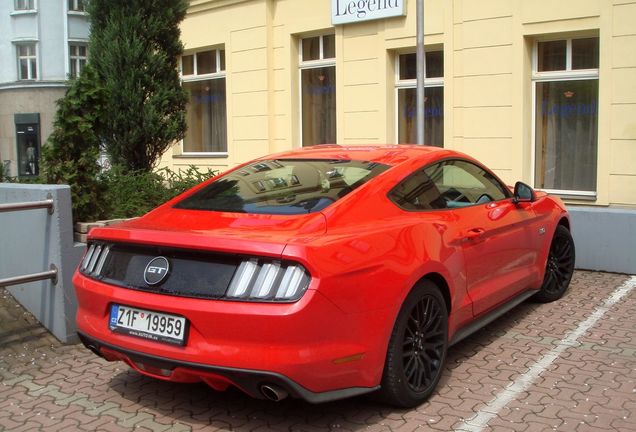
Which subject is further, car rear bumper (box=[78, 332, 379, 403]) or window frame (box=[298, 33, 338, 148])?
window frame (box=[298, 33, 338, 148])

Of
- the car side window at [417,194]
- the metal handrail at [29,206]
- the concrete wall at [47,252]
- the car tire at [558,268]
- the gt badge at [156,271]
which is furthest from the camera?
the car tire at [558,268]

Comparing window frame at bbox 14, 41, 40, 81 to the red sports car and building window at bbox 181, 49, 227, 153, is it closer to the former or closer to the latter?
building window at bbox 181, 49, 227, 153

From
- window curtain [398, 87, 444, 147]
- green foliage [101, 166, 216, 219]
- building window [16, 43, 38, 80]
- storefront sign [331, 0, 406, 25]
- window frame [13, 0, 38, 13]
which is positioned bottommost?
green foliage [101, 166, 216, 219]

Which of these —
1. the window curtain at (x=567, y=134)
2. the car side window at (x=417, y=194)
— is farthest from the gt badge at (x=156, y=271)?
the window curtain at (x=567, y=134)

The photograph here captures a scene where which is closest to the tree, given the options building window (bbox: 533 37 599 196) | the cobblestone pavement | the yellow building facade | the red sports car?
the yellow building facade

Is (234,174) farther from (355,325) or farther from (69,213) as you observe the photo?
(355,325)

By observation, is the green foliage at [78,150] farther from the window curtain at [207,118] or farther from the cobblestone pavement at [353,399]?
the window curtain at [207,118]

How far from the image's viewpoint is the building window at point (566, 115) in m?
9.01

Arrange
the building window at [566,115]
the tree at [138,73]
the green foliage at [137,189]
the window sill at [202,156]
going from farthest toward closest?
the window sill at [202,156] < the building window at [566,115] < the tree at [138,73] < the green foliage at [137,189]

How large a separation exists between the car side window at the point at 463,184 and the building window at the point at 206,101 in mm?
8460

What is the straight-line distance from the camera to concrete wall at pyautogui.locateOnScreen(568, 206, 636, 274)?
8.00 metres

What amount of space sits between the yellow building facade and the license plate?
641 cm

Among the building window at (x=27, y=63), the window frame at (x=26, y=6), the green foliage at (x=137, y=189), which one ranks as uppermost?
the window frame at (x=26, y=6)

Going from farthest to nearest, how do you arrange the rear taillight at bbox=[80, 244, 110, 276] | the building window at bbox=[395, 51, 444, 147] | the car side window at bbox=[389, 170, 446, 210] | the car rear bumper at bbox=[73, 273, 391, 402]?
the building window at bbox=[395, 51, 444, 147]
the car side window at bbox=[389, 170, 446, 210]
the rear taillight at bbox=[80, 244, 110, 276]
the car rear bumper at bbox=[73, 273, 391, 402]
